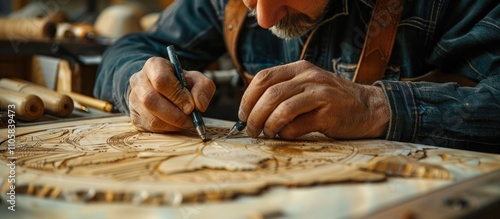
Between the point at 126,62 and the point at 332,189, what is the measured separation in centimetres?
112

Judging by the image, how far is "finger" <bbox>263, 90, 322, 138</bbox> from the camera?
1217 mm

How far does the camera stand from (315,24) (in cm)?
174

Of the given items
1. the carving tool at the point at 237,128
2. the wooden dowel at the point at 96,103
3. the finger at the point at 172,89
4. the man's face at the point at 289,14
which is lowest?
the wooden dowel at the point at 96,103

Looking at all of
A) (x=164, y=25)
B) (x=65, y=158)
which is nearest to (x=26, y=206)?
(x=65, y=158)

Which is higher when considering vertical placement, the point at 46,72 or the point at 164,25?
the point at 164,25

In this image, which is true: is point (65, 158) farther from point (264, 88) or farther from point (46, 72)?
point (46, 72)

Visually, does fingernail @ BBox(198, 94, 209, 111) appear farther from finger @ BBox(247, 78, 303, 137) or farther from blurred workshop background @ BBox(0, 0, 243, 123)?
blurred workshop background @ BBox(0, 0, 243, 123)

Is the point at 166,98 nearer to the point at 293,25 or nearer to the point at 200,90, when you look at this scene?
the point at 200,90

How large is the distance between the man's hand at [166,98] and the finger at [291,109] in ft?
0.65

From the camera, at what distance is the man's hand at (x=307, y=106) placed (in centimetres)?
123

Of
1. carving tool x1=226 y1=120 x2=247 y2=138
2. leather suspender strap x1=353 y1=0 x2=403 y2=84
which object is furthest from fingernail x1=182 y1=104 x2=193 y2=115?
leather suspender strap x1=353 y1=0 x2=403 y2=84

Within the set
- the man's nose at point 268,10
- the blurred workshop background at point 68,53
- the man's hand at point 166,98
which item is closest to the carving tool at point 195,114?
the man's hand at point 166,98

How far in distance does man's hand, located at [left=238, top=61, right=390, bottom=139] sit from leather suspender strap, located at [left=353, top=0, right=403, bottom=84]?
41 centimetres

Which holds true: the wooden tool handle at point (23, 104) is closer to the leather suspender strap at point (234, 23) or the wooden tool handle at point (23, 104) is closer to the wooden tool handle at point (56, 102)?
the wooden tool handle at point (56, 102)
